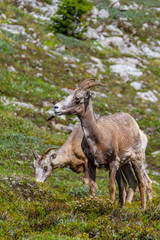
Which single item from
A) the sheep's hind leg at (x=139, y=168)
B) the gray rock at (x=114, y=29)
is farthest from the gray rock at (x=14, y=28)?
the sheep's hind leg at (x=139, y=168)

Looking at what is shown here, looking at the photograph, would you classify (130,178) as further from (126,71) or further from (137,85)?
(126,71)

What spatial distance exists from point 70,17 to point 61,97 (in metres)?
13.4

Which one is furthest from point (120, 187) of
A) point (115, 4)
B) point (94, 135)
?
point (115, 4)

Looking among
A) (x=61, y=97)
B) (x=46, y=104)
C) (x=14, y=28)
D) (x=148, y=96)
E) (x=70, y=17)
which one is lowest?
(x=148, y=96)

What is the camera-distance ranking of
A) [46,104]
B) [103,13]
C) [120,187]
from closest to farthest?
[120,187] → [46,104] → [103,13]

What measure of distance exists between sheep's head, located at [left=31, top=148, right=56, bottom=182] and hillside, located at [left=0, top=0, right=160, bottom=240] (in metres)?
0.46

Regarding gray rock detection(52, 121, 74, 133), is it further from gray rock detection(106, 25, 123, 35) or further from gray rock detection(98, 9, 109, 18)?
gray rock detection(98, 9, 109, 18)

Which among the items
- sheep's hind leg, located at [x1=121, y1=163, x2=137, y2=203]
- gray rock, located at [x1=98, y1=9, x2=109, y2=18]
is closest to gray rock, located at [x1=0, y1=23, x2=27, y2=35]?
gray rock, located at [x1=98, y1=9, x2=109, y2=18]

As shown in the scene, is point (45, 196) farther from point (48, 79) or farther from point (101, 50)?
point (101, 50)

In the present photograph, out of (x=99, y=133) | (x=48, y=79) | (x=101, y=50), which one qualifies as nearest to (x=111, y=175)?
(x=99, y=133)

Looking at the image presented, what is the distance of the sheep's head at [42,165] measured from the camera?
1081cm

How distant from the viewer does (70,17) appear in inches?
1278

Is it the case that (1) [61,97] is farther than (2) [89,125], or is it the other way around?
(1) [61,97]

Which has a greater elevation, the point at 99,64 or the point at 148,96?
the point at 99,64
